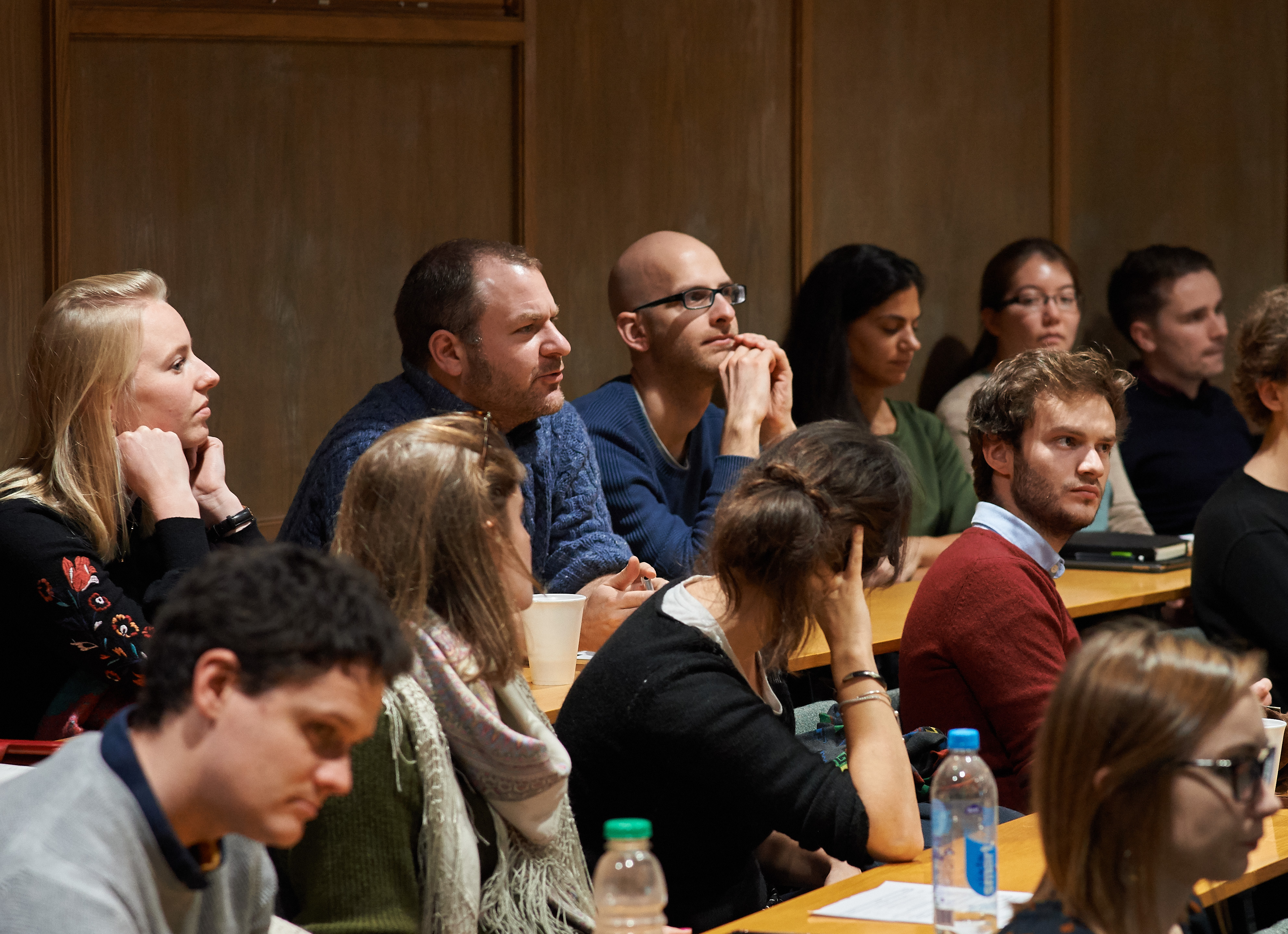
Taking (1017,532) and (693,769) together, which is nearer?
(693,769)

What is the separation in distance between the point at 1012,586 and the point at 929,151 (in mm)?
2902

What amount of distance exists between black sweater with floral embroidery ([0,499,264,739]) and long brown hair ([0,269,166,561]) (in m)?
0.04

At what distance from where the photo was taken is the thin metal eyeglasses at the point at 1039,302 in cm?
498

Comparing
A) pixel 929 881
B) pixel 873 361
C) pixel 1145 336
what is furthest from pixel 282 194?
pixel 1145 336

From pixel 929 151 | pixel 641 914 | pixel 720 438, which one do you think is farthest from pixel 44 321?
pixel 929 151

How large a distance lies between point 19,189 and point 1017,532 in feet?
7.72

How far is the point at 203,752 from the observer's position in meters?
1.22

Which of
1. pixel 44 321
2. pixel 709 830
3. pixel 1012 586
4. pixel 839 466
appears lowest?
pixel 709 830

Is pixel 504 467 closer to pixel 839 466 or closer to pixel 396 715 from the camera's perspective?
pixel 396 715

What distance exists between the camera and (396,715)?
1752mm

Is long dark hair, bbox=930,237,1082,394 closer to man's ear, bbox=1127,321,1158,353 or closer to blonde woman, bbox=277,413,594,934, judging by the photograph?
man's ear, bbox=1127,321,1158,353

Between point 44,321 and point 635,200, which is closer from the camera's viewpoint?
point 44,321

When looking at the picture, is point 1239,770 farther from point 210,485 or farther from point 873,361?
point 873,361

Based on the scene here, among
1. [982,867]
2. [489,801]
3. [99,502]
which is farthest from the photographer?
[99,502]
